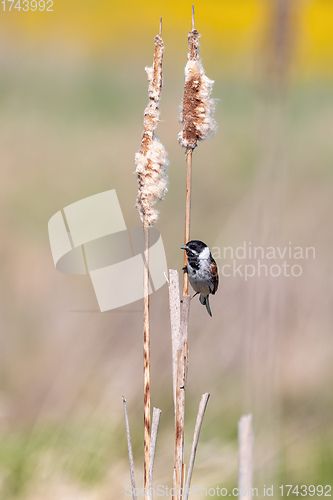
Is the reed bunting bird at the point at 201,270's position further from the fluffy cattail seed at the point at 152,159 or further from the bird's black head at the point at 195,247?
the fluffy cattail seed at the point at 152,159

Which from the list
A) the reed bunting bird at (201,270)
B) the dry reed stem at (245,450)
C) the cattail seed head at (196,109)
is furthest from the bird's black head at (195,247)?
the dry reed stem at (245,450)

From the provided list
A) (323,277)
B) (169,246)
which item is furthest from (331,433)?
(169,246)

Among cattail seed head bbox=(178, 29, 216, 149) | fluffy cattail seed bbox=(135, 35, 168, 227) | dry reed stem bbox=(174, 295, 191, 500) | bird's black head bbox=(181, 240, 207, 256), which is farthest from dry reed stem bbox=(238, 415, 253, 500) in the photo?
bird's black head bbox=(181, 240, 207, 256)

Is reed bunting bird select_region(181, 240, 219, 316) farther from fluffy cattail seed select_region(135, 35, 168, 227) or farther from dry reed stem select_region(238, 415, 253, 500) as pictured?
dry reed stem select_region(238, 415, 253, 500)

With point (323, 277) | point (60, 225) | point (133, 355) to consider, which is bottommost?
point (133, 355)

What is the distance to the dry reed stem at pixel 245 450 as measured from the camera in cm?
115

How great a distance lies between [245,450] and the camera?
1164 millimetres

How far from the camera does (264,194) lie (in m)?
1.68

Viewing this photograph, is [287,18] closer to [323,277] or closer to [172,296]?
[172,296]

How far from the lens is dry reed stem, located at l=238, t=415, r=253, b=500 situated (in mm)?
1154

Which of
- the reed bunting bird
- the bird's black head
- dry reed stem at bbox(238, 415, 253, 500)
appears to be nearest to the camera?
dry reed stem at bbox(238, 415, 253, 500)

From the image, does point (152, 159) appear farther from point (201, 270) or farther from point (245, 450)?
point (201, 270)

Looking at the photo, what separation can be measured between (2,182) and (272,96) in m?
2.42

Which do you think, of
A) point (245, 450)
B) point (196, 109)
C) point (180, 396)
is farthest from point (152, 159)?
point (245, 450)
